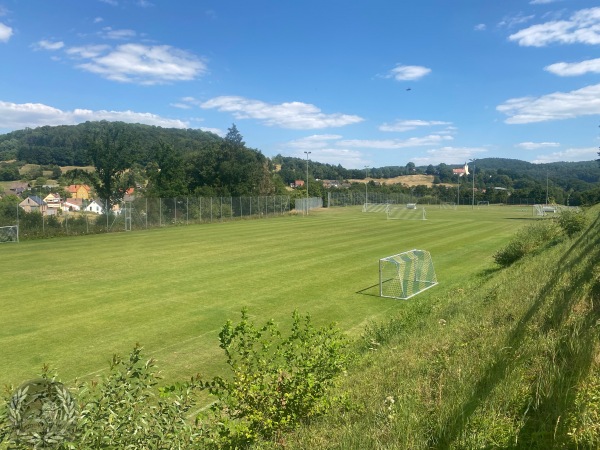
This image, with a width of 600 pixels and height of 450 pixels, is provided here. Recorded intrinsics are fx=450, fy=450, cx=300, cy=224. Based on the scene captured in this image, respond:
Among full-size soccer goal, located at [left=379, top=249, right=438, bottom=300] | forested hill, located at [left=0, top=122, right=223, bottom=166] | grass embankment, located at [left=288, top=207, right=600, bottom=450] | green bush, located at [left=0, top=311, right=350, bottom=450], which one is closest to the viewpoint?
green bush, located at [left=0, top=311, right=350, bottom=450]

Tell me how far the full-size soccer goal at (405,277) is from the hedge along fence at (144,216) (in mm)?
30465

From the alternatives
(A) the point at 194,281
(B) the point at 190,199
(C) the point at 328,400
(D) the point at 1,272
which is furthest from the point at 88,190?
(C) the point at 328,400

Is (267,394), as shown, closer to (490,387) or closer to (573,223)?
(490,387)

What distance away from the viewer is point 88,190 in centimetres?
6844

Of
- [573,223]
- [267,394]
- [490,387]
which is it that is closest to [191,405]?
[267,394]

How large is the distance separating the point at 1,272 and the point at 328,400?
2132 centimetres

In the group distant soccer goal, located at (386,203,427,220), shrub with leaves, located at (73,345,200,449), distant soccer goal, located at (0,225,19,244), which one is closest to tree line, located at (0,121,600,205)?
distant soccer goal, located at (0,225,19,244)

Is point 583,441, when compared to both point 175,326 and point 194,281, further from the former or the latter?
point 194,281

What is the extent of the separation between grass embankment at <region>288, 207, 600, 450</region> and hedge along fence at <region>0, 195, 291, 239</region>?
37855mm

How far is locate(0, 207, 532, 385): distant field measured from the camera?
10.5 metres

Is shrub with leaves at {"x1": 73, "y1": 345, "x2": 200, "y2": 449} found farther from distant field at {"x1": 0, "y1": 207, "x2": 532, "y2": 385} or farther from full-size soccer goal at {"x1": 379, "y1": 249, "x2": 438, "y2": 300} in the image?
full-size soccer goal at {"x1": 379, "y1": 249, "x2": 438, "y2": 300}

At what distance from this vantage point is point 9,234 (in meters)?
34.9

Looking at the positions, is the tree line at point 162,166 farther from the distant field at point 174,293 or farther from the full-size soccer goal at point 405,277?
the full-size soccer goal at point 405,277

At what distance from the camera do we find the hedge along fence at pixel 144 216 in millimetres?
37431
